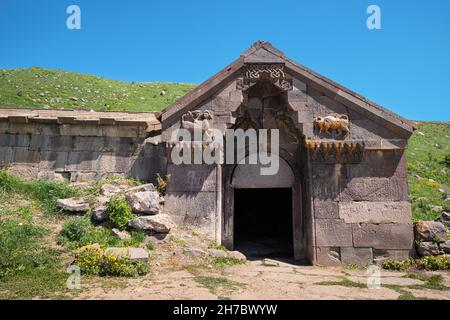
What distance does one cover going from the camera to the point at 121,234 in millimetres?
7082

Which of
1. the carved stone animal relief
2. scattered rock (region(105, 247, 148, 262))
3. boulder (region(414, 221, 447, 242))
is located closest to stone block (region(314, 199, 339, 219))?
the carved stone animal relief

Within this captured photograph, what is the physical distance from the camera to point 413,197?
481 inches

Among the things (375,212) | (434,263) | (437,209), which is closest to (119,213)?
(375,212)

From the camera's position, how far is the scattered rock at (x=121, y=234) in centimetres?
703

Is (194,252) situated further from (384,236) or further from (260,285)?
(384,236)

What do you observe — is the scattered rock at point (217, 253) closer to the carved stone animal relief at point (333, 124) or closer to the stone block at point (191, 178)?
the stone block at point (191, 178)

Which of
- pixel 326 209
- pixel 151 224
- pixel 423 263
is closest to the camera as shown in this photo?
pixel 151 224

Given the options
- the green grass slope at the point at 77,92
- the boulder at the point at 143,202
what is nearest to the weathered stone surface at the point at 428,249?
the boulder at the point at 143,202

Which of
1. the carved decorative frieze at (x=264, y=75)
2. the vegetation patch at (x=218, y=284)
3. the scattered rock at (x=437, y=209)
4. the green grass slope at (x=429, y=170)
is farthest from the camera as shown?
the green grass slope at (x=429, y=170)

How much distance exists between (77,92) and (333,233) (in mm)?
20887

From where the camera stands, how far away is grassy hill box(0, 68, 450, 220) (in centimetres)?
1506

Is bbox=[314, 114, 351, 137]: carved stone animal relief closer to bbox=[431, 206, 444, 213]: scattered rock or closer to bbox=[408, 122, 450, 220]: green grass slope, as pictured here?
bbox=[408, 122, 450, 220]: green grass slope

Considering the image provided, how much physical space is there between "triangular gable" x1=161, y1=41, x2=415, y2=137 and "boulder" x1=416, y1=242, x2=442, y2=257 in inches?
111

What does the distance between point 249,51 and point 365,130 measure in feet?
11.7
